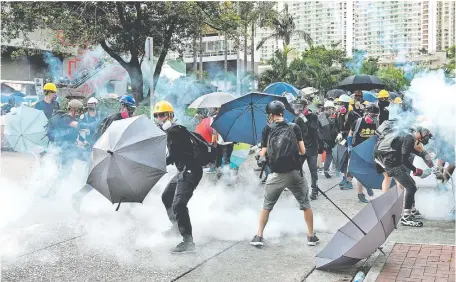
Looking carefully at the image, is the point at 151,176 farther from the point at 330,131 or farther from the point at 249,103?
the point at 330,131

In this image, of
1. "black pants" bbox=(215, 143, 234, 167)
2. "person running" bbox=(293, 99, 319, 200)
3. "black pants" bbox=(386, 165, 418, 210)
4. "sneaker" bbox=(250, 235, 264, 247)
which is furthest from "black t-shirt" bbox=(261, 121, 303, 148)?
"black pants" bbox=(215, 143, 234, 167)

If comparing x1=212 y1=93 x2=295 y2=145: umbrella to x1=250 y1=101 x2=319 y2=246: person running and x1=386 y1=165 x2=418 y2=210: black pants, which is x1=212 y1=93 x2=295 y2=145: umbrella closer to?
x1=386 y1=165 x2=418 y2=210: black pants

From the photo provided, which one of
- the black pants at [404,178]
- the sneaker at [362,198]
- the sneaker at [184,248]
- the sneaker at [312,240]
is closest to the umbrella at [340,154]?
the sneaker at [362,198]

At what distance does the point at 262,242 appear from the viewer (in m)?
5.84

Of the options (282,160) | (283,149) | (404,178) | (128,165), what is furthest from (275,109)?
(404,178)

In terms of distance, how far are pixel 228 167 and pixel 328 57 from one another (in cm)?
2842

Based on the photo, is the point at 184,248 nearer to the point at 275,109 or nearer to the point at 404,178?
the point at 275,109

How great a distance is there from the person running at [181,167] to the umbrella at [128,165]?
23cm

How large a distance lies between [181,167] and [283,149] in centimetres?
111

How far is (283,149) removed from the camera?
5.65 metres

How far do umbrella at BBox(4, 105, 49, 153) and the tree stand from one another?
9.02 meters

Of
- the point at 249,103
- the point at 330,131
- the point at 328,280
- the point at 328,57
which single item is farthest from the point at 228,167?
the point at 328,57

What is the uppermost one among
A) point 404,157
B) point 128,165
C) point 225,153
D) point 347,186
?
point 128,165

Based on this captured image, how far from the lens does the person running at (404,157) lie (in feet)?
20.9
